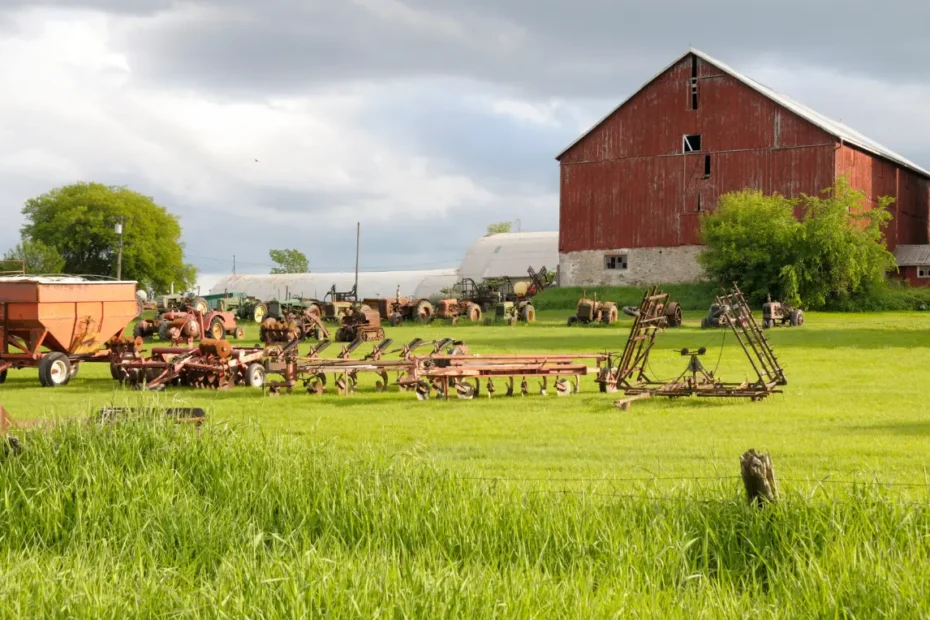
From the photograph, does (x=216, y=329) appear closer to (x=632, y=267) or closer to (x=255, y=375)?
(x=255, y=375)

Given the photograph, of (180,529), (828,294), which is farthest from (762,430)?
(828,294)

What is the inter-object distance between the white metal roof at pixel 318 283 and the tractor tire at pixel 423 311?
38.5 metres

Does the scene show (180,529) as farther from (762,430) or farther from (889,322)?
(889,322)

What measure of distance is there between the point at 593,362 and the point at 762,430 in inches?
458

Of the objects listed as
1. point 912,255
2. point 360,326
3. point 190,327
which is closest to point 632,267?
point 912,255

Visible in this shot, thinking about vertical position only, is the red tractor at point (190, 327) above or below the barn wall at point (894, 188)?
below

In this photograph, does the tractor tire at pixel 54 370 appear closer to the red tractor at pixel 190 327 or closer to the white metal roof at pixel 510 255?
the red tractor at pixel 190 327

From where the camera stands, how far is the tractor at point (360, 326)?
3441 centimetres

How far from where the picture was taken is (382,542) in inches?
279

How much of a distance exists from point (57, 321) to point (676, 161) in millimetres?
35334

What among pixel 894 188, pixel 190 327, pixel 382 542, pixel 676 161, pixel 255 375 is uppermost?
pixel 676 161

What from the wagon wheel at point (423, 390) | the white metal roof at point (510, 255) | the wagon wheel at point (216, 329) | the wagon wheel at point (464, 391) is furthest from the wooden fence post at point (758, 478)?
the white metal roof at point (510, 255)

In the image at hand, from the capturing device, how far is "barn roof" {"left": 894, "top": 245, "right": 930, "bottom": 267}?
4958cm

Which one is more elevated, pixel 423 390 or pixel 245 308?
pixel 245 308
